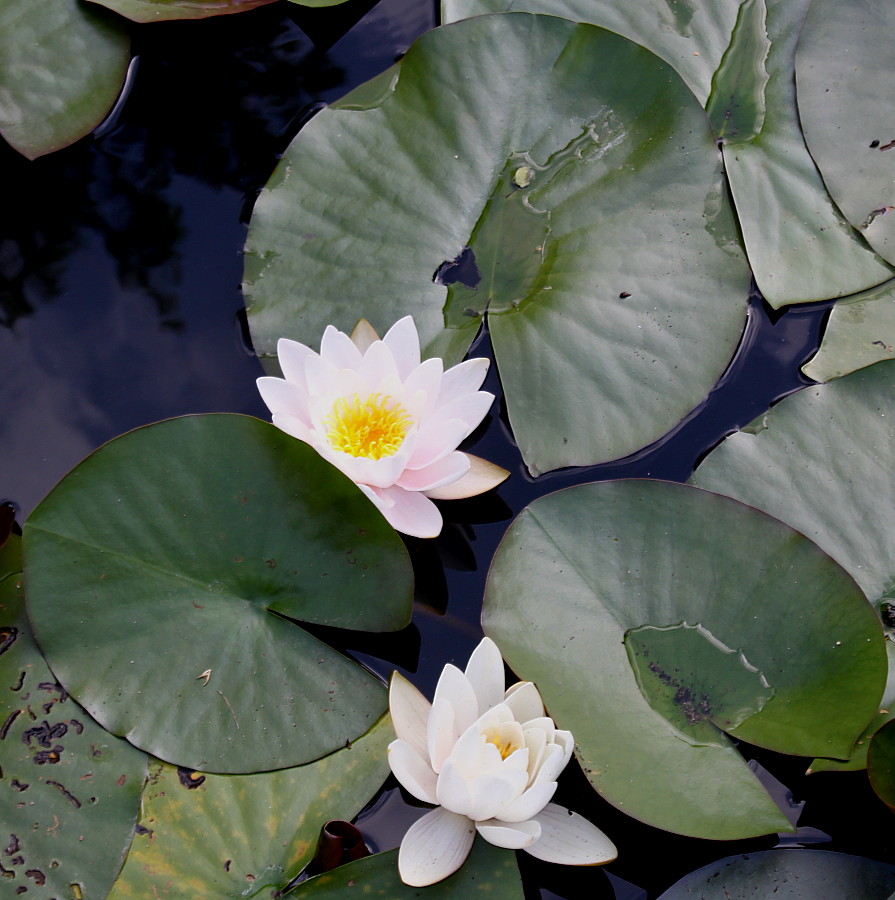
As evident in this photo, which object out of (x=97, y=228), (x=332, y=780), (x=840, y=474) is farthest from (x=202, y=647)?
(x=840, y=474)

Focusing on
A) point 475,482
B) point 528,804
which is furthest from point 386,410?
point 528,804

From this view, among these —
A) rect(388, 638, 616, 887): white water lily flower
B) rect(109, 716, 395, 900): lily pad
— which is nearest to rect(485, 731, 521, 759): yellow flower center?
rect(388, 638, 616, 887): white water lily flower

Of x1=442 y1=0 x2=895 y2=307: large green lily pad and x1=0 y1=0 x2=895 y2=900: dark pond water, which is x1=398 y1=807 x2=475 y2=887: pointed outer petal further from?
x1=442 y1=0 x2=895 y2=307: large green lily pad

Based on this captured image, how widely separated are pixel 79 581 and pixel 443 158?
1417mm

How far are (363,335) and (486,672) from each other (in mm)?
864

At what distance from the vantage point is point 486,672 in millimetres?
1559

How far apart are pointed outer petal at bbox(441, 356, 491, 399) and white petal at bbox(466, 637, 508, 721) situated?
62 cm

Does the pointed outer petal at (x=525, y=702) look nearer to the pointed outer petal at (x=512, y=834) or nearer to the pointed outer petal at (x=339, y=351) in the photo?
the pointed outer petal at (x=512, y=834)

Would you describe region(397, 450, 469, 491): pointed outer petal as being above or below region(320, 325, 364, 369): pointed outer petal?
below

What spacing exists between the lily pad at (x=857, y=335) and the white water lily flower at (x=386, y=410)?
983 mm

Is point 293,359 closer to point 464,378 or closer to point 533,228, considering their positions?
point 464,378

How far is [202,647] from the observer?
169cm

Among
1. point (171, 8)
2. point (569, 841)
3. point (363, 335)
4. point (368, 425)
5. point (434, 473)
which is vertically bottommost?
point (569, 841)

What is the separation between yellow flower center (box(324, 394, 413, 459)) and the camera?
71.4 inches
